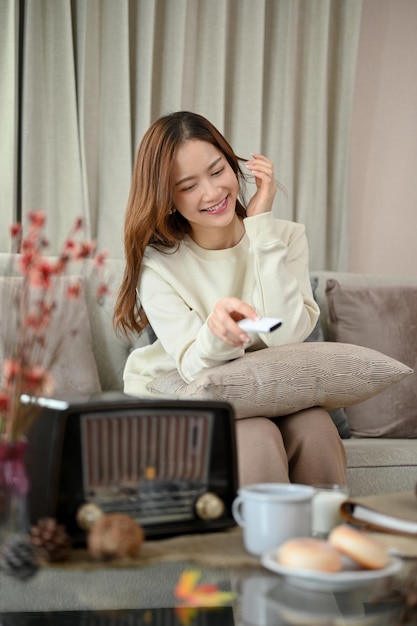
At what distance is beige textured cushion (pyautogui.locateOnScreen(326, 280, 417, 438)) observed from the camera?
2496 millimetres

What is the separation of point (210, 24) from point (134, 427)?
2274mm

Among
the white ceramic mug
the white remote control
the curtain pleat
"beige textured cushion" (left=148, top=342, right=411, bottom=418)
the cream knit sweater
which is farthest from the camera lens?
the curtain pleat

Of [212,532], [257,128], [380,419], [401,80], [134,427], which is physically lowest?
[380,419]

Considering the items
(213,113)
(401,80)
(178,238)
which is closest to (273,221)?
(178,238)

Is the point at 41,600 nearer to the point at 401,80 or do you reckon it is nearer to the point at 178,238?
the point at 178,238

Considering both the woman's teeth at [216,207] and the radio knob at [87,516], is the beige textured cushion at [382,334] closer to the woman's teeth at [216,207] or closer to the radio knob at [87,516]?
the woman's teeth at [216,207]

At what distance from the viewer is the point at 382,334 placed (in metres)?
2.57

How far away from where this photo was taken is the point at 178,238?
2.22 m

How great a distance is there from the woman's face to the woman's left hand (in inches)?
3.2

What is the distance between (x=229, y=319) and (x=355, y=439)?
1.00m

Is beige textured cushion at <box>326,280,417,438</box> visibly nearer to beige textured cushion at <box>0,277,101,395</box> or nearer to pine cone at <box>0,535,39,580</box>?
beige textured cushion at <box>0,277,101,395</box>

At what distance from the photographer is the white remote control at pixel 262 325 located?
1.35m

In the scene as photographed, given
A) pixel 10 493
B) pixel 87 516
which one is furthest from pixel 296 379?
pixel 10 493

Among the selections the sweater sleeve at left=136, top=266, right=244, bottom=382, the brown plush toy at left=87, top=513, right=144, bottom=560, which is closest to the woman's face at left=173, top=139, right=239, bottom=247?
the sweater sleeve at left=136, top=266, right=244, bottom=382
